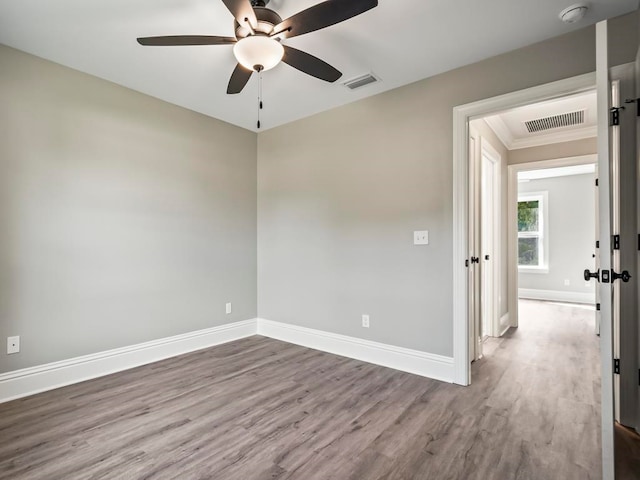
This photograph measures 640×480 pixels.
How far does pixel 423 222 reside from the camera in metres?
2.94

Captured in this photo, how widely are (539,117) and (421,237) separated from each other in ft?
7.38

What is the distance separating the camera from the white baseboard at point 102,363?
2.49m

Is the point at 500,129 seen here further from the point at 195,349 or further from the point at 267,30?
the point at 195,349

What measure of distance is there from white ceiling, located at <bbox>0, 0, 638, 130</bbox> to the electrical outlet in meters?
2.19

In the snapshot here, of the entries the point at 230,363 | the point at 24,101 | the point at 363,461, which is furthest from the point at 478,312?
the point at 24,101

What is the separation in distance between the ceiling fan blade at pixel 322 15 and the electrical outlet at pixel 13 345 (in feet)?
9.34

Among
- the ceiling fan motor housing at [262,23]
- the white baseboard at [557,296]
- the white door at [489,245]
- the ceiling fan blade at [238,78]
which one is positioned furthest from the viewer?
the white baseboard at [557,296]

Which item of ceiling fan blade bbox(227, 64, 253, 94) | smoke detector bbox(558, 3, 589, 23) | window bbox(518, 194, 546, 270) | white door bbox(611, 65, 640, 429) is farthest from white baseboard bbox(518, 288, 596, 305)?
ceiling fan blade bbox(227, 64, 253, 94)

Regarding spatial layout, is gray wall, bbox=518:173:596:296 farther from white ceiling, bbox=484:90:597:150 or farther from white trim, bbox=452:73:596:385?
white trim, bbox=452:73:596:385

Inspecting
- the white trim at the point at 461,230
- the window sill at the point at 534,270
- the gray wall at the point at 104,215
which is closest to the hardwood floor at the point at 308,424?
the white trim at the point at 461,230

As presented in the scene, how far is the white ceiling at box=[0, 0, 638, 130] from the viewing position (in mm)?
2039

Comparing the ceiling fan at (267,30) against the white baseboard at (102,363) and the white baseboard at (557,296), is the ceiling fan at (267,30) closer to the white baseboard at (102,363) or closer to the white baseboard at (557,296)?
the white baseboard at (102,363)

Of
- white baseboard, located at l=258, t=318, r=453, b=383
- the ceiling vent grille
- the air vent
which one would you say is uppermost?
the air vent

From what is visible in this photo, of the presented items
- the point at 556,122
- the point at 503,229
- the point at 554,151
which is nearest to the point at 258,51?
the point at 556,122
